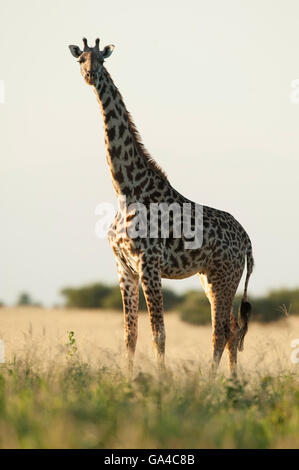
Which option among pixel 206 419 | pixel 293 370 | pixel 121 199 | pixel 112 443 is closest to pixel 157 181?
pixel 121 199

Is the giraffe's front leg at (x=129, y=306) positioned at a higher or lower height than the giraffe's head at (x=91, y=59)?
lower

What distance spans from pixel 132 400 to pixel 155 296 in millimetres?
3366

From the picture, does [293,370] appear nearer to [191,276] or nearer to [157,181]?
[191,276]

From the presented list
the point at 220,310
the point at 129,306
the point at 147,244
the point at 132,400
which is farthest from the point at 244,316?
the point at 132,400

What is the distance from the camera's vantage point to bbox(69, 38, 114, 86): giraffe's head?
418 inches

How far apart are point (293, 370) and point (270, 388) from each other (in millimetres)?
1487

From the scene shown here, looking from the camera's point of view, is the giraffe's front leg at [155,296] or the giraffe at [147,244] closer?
the giraffe's front leg at [155,296]

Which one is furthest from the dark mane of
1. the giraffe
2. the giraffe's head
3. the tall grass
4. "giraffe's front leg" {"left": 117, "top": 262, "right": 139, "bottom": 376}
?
the tall grass

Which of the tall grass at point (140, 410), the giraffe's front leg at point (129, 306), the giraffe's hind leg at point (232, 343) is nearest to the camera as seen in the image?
the tall grass at point (140, 410)

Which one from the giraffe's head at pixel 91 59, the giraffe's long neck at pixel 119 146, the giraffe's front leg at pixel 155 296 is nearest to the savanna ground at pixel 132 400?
the giraffe's front leg at pixel 155 296

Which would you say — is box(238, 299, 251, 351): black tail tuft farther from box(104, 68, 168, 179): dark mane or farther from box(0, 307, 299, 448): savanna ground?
box(104, 68, 168, 179): dark mane

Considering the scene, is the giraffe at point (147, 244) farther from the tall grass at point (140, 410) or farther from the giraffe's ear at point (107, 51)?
the tall grass at point (140, 410)

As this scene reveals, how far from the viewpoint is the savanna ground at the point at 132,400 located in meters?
6.00

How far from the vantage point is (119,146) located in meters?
11.1
